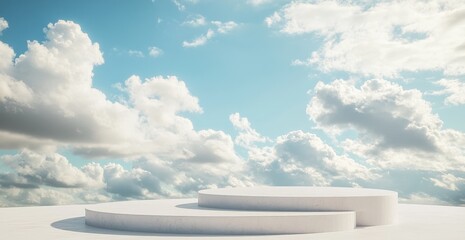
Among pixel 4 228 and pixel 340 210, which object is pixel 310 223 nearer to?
pixel 340 210

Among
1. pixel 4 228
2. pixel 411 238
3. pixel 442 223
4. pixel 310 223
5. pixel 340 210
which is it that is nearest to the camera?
pixel 411 238

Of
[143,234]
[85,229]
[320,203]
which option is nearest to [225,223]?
[143,234]

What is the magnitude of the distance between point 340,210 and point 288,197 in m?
3.11

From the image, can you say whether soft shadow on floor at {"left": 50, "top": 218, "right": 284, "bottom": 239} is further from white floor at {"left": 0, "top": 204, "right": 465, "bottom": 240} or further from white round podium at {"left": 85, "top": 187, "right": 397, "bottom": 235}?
white round podium at {"left": 85, "top": 187, "right": 397, "bottom": 235}

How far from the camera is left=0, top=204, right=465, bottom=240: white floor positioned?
2016cm

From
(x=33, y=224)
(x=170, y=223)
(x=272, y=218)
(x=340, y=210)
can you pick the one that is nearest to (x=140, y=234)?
(x=170, y=223)

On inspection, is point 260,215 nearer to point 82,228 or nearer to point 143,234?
point 143,234

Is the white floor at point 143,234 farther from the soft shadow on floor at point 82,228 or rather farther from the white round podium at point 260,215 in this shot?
the white round podium at point 260,215

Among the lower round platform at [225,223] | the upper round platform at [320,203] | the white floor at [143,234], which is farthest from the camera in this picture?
the upper round platform at [320,203]

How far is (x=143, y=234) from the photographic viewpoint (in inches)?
813

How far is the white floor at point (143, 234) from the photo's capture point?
20156mm

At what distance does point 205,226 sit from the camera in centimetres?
2088

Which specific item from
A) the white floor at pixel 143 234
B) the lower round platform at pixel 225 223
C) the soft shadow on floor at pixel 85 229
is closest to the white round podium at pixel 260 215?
the lower round platform at pixel 225 223

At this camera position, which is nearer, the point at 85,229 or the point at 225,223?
the point at 225,223
